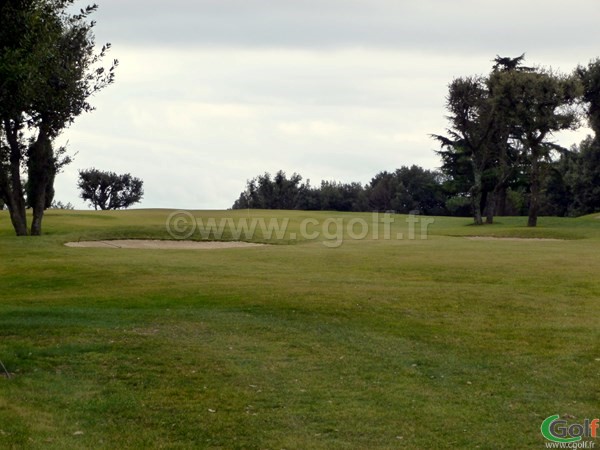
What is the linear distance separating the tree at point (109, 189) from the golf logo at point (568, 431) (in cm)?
13279

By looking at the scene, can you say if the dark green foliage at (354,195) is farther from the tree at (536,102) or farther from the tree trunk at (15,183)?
the tree trunk at (15,183)

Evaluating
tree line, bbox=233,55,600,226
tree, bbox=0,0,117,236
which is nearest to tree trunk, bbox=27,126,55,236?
tree, bbox=0,0,117,236

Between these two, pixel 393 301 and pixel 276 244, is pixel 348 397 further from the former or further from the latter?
pixel 276 244

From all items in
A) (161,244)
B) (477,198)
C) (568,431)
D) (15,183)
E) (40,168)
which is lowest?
(568,431)

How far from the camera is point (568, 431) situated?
11.1 m

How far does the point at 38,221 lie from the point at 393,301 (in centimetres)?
3450

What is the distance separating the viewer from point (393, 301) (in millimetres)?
22266

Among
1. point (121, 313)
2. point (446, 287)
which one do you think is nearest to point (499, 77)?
point (446, 287)

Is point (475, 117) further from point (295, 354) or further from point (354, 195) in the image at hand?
point (354, 195)

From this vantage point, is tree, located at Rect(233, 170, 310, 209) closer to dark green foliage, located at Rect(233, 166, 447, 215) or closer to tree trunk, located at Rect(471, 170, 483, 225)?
dark green foliage, located at Rect(233, 166, 447, 215)

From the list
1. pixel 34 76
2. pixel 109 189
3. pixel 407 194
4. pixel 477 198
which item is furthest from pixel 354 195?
pixel 34 76

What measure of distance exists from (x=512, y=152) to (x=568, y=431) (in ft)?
244

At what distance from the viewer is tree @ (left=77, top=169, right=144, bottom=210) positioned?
139738 mm

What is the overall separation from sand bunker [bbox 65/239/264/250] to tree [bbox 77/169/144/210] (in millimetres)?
97529
